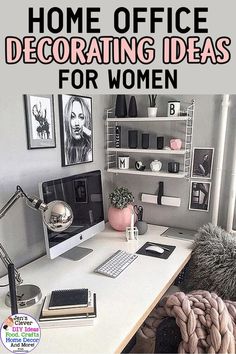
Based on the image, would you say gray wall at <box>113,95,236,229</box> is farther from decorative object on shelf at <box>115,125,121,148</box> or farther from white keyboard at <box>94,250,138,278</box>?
white keyboard at <box>94,250,138,278</box>

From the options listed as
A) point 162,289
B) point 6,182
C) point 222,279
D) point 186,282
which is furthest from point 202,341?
point 6,182

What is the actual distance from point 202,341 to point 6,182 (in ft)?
3.20

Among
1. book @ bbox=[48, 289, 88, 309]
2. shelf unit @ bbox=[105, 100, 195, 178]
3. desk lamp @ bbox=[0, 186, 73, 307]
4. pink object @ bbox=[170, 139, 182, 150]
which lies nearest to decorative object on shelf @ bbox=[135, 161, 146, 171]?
shelf unit @ bbox=[105, 100, 195, 178]

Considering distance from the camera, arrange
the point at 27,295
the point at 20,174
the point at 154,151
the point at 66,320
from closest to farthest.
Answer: the point at 66,320 → the point at 27,295 → the point at 20,174 → the point at 154,151

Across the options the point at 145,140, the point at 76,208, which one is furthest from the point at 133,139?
the point at 76,208

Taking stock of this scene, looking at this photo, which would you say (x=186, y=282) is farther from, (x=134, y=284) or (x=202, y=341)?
(x=202, y=341)

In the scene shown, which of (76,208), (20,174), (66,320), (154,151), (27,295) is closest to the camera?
(66,320)

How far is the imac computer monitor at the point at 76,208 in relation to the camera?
1216mm

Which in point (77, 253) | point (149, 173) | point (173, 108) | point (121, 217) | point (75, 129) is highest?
point (173, 108)

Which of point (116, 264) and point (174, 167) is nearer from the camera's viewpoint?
point (116, 264)

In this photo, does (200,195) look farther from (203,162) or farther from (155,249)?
(155,249)

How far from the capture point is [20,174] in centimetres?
127

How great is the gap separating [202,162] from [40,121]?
3.35 ft

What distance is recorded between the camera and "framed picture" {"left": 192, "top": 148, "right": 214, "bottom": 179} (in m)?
1.68
